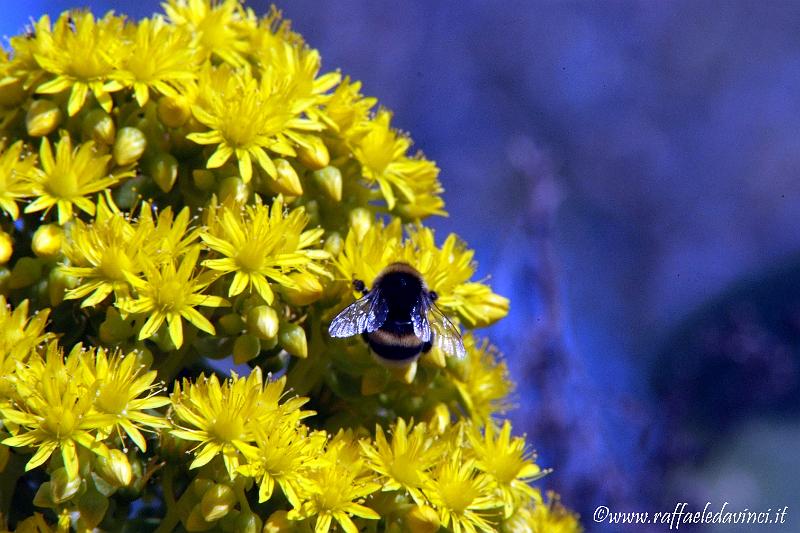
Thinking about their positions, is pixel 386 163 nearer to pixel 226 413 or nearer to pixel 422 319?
pixel 422 319

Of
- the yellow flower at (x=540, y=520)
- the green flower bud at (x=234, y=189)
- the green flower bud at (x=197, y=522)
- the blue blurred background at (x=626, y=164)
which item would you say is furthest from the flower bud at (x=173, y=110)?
the blue blurred background at (x=626, y=164)

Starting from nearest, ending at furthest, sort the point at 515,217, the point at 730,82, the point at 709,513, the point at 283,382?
1. the point at 283,382
2. the point at 709,513
3. the point at 515,217
4. the point at 730,82

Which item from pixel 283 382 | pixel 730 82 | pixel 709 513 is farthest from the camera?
pixel 730 82

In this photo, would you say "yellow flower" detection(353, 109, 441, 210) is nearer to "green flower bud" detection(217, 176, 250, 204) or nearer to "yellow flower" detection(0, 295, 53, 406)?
"green flower bud" detection(217, 176, 250, 204)

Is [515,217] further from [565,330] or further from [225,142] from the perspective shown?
[225,142]

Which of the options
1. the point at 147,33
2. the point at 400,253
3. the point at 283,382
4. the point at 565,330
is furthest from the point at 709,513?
the point at 147,33

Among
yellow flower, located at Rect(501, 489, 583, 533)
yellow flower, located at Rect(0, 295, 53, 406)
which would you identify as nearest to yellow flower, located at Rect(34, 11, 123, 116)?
yellow flower, located at Rect(0, 295, 53, 406)
